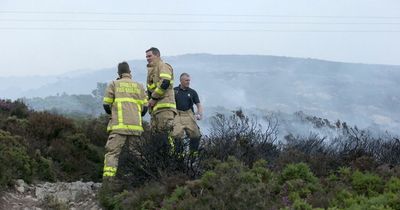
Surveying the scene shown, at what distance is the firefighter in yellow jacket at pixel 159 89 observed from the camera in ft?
28.0

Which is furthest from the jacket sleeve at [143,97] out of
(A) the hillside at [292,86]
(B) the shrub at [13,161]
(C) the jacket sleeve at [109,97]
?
(A) the hillside at [292,86]

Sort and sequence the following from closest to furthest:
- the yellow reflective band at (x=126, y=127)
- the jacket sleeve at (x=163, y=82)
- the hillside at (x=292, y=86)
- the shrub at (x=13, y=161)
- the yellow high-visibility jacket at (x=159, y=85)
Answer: the shrub at (x=13, y=161) < the yellow reflective band at (x=126, y=127) < the jacket sleeve at (x=163, y=82) < the yellow high-visibility jacket at (x=159, y=85) < the hillside at (x=292, y=86)

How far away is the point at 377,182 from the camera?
591 cm

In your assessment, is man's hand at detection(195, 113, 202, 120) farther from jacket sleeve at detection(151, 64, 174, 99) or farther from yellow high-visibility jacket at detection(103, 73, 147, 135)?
yellow high-visibility jacket at detection(103, 73, 147, 135)

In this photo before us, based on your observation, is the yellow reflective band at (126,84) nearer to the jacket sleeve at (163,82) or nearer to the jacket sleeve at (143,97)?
the jacket sleeve at (143,97)

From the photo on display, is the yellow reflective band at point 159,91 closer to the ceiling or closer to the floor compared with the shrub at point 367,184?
closer to the ceiling

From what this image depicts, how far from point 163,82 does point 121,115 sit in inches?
31.0

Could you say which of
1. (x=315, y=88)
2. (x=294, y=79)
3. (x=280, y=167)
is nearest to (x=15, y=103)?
(x=280, y=167)

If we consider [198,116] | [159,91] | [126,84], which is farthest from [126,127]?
[198,116]

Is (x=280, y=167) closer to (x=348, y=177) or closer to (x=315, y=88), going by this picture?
(x=348, y=177)

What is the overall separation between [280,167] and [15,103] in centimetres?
969

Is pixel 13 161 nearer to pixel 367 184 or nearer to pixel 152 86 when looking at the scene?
pixel 152 86

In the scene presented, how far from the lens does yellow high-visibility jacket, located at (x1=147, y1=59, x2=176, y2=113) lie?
28.1ft

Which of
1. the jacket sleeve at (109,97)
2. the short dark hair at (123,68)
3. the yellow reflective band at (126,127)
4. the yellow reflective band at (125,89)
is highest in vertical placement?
the short dark hair at (123,68)
